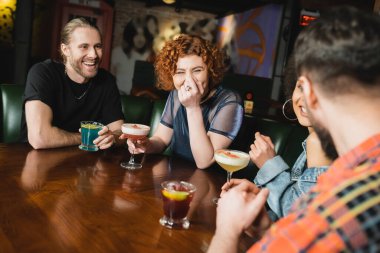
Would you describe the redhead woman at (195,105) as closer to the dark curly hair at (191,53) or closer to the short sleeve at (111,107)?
the dark curly hair at (191,53)

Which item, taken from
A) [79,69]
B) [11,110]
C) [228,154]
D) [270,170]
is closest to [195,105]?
[228,154]

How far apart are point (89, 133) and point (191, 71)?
27.2 inches

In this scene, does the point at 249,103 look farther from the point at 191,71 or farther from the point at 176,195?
the point at 176,195

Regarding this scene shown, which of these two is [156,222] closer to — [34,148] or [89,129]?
[89,129]

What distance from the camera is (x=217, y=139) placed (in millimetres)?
2027

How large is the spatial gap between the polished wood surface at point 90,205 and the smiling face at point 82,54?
0.81 meters

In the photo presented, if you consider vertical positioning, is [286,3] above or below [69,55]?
above

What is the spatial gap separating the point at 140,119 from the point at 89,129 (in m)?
0.99

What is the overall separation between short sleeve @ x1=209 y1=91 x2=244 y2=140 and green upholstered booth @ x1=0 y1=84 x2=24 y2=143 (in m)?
1.47

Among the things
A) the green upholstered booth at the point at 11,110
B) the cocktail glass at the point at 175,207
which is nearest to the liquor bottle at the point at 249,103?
the green upholstered booth at the point at 11,110

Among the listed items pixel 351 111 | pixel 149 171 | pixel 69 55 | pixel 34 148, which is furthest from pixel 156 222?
pixel 69 55

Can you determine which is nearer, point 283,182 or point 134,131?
point 283,182

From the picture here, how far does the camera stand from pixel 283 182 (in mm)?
1422

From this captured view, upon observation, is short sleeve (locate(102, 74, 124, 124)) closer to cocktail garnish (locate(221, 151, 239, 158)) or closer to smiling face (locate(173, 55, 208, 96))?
smiling face (locate(173, 55, 208, 96))
